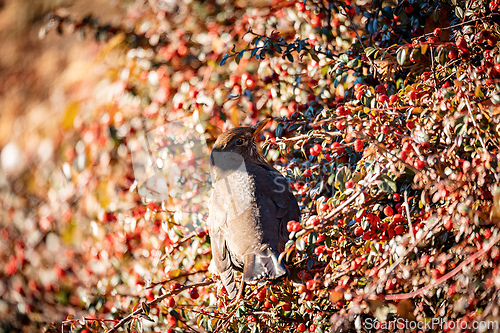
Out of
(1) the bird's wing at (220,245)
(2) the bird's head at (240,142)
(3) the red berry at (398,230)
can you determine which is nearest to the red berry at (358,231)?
(3) the red berry at (398,230)

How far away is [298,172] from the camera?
277cm

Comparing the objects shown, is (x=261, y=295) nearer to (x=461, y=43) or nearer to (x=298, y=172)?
(x=298, y=172)

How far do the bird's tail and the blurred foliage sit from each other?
0.44 feet

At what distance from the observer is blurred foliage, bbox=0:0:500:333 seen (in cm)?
186

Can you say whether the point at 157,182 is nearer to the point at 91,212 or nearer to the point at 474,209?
the point at 91,212

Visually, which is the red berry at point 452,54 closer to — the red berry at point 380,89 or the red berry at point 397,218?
the red berry at point 380,89

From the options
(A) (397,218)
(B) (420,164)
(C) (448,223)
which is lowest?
(A) (397,218)

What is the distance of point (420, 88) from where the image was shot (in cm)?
232

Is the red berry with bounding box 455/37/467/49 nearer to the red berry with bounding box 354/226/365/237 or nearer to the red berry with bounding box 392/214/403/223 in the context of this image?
the red berry with bounding box 392/214/403/223

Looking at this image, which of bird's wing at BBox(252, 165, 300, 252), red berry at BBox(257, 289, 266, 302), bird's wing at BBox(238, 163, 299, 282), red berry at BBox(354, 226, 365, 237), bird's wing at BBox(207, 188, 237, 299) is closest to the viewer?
red berry at BBox(354, 226, 365, 237)

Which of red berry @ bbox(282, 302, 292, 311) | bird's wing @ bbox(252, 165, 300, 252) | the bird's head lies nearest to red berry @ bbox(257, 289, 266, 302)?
red berry @ bbox(282, 302, 292, 311)

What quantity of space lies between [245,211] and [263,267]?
1.77ft

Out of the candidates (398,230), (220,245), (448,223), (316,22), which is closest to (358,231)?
(398,230)

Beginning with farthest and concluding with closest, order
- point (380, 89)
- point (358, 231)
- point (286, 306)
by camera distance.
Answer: point (380, 89)
point (286, 306)
point (358, 231)
